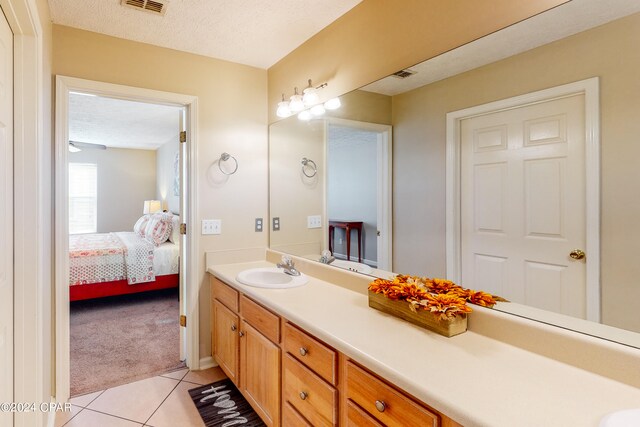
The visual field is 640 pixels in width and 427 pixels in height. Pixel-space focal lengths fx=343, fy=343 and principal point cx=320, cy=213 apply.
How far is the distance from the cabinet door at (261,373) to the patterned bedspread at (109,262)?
2.63 meters

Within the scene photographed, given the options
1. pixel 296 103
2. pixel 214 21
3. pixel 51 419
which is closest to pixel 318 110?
pixel 296 103

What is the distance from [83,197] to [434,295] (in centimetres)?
743

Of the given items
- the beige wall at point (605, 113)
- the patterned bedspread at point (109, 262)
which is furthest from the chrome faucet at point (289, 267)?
the patterned bedspread at point (109, 262)

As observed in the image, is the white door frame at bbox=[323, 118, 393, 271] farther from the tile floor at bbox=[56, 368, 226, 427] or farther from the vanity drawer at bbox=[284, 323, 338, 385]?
the tile floor at bbox=[56, 368, 226, 427]

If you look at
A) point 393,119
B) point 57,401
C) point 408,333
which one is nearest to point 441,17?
point 393,119

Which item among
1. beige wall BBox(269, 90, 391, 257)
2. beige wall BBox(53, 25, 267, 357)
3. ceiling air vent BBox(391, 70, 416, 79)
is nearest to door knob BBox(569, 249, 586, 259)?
ceiling air vent BBox(391, 70, 416, 79)

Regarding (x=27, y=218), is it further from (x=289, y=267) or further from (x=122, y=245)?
(x=122, y=245)

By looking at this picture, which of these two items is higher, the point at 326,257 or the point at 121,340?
the point at 326,257

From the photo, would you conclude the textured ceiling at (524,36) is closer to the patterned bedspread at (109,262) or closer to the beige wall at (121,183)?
the patterned bedspread at (109,262)

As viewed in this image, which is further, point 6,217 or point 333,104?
point 333,104

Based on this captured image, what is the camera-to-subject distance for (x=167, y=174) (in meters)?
6.32

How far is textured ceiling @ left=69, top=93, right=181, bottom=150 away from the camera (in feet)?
12.8

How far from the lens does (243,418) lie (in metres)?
1.96

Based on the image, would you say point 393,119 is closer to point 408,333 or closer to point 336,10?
point 336,10
